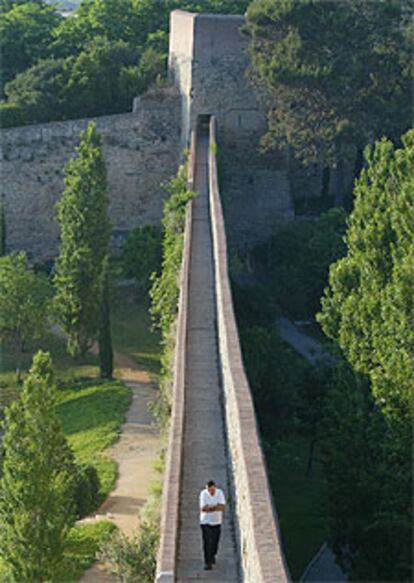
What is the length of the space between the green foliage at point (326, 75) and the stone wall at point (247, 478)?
18.0 metres

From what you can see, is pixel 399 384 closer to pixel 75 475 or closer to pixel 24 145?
pixel 75 475

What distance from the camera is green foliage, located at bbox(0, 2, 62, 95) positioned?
139ft

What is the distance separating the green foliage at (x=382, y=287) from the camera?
18984 mm

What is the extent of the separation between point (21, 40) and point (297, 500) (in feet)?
84.5

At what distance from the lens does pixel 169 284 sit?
2411cm

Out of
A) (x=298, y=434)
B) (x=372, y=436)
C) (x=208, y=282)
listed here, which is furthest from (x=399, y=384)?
(x=298, y=434)

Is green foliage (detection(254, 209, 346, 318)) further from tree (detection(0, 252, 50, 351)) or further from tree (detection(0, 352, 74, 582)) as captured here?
tree (detection(0, 352, 74, 582))

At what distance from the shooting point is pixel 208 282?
2266 cm

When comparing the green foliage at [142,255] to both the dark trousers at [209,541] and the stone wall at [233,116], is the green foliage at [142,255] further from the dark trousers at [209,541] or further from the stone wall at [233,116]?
the dark trousers at [209,541]

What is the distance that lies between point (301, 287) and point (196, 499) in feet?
74.4

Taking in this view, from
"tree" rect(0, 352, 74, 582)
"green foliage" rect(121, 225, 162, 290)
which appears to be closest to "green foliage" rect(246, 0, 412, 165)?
"green foliage" rect(121, 225, 162, 290)

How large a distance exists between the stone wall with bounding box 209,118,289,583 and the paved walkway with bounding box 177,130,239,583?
0.24 metres

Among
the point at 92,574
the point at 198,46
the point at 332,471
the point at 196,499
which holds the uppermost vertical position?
the point at 198,46

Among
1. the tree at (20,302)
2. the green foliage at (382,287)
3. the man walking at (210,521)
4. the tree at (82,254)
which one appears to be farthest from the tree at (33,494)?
the tree at (20,302)
